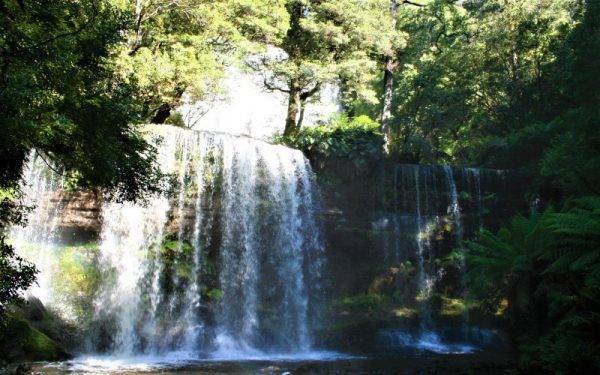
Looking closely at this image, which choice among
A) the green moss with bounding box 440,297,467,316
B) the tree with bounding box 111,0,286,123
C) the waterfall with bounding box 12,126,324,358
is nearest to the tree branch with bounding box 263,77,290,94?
the tree with bounding box 111,0,286,123

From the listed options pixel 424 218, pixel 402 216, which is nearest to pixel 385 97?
pixel 402 216

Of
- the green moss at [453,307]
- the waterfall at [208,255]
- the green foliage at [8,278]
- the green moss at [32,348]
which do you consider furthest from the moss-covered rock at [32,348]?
the green moss at [453,307]

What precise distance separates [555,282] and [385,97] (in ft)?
48.4

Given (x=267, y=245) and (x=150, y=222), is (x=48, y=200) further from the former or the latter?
(x=267, y=245)

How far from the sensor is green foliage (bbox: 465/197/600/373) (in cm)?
703

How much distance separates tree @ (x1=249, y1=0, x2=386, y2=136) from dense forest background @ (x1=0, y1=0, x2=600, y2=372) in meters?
0.08

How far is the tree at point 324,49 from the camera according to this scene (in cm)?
2061

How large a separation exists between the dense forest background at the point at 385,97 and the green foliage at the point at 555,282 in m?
0.03

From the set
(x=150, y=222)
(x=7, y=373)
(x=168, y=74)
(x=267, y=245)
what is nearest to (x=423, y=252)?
(x=267, y=245)

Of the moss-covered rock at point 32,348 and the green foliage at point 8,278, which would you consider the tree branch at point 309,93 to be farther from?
the green foliage at point 8,278

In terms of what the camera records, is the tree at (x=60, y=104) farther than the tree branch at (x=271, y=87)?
No

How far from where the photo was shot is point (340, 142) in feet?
62.2

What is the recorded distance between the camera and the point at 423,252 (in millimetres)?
18906

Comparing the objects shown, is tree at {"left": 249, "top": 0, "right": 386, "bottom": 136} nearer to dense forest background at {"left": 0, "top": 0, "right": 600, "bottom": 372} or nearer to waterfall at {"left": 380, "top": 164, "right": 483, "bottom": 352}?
dense forest background at {"left": 0, "top": 0, "right": 600, "bottom": 372}
